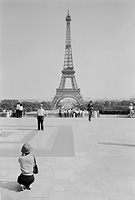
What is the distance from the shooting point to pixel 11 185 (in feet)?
15.9

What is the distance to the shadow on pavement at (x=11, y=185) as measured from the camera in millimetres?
4699

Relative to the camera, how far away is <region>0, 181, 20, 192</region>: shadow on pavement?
4.70 meters

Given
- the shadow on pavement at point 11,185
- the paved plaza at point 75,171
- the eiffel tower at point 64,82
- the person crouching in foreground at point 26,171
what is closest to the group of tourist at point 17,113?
the paved plaza at point 75,171

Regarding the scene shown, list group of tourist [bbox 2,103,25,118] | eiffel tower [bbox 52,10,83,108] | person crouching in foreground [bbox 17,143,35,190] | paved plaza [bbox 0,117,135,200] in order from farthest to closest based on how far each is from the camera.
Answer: eiffel tower [bbox 52,10,83,108] < group of tourist [bbox 2,103,25,118] < person crouching in foreground [bbox 17,143,35,190] < paved plaza [bbox 0,117,135,200]

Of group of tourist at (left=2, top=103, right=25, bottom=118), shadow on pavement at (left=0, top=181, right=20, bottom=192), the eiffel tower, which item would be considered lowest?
shadow on pavement at (left=0, top=181, right=20, bottom=192)

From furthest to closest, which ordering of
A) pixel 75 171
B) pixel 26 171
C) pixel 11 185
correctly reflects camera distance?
pixel 75 171 → pixel 11 185 → pixel 26 171

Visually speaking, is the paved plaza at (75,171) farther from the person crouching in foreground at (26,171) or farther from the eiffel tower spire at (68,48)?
the eiffel tower spire at (68,48)

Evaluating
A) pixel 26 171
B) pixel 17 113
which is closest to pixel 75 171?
pixel 26 171

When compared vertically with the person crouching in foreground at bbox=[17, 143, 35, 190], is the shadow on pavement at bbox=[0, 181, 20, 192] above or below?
below

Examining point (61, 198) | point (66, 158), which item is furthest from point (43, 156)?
point (61, 198)

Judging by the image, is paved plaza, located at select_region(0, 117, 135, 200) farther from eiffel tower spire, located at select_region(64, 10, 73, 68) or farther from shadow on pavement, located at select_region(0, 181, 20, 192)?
eiffel tower spire, located at select_region(64, 10, 73, 68)

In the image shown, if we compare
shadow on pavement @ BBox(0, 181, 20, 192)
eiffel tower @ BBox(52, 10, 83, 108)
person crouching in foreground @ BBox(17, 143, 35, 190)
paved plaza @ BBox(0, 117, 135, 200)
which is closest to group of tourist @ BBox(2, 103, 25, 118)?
paved plaza @ BBox(0, 117, 135, 200)

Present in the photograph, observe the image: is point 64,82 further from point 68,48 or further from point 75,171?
point 75,171

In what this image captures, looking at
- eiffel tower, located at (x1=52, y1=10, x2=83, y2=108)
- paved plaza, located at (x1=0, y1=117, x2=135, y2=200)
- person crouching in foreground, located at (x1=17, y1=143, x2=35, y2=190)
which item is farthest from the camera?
eiffel tower, located at (x1=52, y1=10, x2=83, y2=108)
